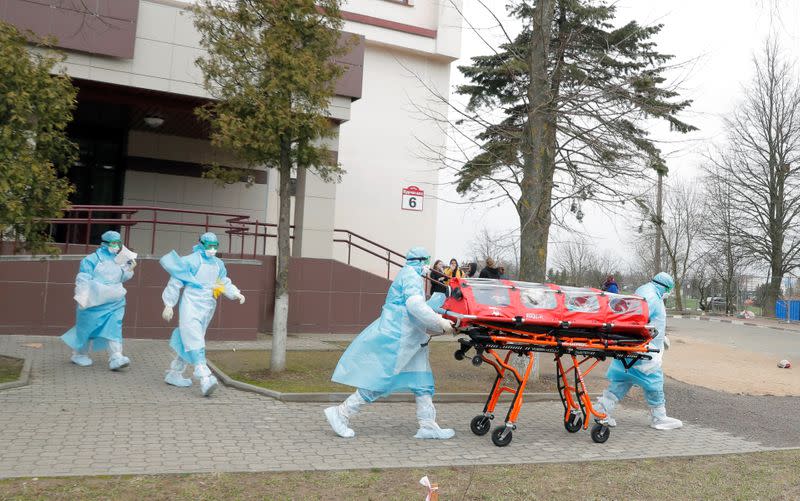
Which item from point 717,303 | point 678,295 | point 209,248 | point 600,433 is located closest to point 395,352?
point 600,433

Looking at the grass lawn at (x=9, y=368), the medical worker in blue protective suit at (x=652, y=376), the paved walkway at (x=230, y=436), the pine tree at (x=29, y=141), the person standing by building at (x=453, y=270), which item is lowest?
the paved walkway at (x=230, y=436)

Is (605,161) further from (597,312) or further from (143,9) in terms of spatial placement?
(143,9)

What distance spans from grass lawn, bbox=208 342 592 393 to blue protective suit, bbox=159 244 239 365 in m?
0.93

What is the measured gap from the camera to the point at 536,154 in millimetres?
10445

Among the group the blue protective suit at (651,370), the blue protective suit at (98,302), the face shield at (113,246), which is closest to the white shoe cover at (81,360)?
the blue protective suit at (98,302)

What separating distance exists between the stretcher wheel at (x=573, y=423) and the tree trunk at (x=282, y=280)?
13.5 ft

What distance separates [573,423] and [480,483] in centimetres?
225

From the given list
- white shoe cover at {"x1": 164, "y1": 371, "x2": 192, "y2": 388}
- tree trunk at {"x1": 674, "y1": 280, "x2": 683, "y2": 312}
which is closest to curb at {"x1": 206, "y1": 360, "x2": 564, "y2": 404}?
white shoe cover at {"x1": 164, "y1": 371, "x2": 192, "y2": 388}

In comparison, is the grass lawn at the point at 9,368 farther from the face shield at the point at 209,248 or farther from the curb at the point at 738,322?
the curb at the point at 738,322

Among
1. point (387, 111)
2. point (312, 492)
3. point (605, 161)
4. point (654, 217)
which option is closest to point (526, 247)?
point (605, 161)

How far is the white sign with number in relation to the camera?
64.7ft

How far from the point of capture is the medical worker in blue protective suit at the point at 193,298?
845 cm

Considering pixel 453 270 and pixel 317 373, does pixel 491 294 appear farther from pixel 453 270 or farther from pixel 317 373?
pixel 453 270

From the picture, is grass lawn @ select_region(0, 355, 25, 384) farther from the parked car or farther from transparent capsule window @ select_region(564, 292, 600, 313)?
the parked car
